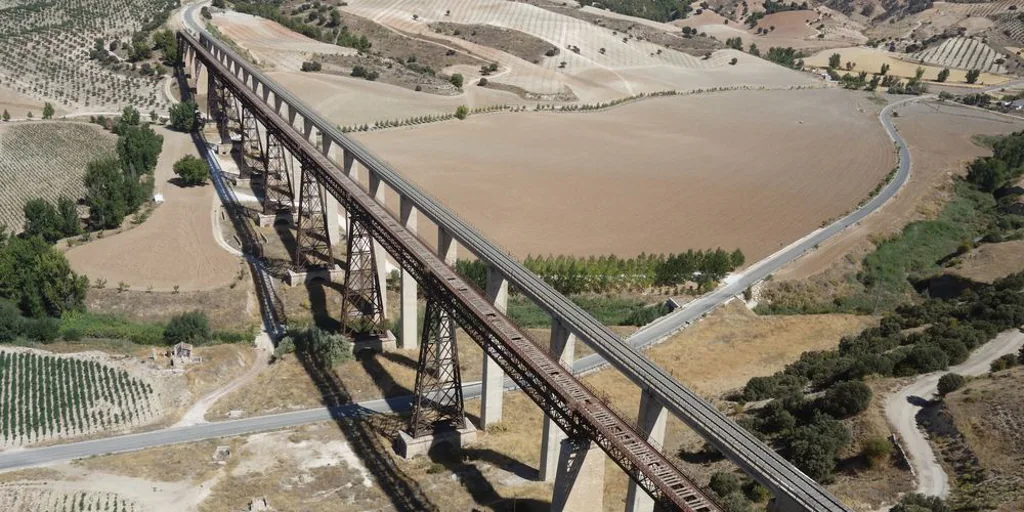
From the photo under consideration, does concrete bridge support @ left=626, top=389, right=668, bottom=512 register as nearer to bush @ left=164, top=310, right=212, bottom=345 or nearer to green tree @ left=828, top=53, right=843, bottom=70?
bush @ left=164, top=310, right=212, bottom=345

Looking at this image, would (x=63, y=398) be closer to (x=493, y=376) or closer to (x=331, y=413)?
(x=331, y=413)

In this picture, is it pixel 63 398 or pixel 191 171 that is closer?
pixel 63 398

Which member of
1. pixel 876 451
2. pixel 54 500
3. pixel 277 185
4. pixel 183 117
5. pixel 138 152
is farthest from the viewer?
pixel 183 117

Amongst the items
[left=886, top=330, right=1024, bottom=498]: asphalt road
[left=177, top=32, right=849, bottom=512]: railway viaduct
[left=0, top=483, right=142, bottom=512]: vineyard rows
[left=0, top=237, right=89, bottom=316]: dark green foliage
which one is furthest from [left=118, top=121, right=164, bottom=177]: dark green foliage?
[left=886, top=330, right=1024, bottom=498]: asphalt road

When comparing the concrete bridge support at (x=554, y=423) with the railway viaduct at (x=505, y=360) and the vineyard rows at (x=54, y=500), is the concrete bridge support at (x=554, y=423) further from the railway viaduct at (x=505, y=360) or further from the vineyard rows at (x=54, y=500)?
the vineyard rows at (x=54, y=500)

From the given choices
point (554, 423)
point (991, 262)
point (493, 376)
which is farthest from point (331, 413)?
point (991, 262)

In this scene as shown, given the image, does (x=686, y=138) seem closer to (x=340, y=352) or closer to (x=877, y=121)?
(x=877, y=121)
